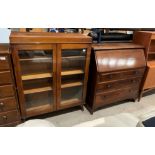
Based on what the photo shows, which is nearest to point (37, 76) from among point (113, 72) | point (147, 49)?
point (113, 72)

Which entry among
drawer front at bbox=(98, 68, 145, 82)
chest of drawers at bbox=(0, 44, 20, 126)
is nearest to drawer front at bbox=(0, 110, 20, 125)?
chest of drawers at bbox=(0, 44, 20, 126)

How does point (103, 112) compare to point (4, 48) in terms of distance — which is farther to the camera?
point (103, 112)

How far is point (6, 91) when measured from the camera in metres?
1.54

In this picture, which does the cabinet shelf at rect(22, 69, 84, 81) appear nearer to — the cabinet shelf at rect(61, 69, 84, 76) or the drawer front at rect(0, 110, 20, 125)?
the cabinet shelf at rect(61, 69, 84, 76)

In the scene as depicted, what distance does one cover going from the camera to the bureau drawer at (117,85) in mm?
1999

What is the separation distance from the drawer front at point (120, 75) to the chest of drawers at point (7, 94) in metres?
1.07

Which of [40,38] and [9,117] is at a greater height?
[40,38]

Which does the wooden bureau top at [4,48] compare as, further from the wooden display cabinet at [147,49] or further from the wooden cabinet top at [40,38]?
the wooden display cabinet at [147,49]

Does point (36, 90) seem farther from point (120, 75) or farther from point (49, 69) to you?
point (120, 75)

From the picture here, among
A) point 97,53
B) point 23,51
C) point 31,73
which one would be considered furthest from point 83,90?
point 23,51

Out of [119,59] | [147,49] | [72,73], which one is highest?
[147,49]

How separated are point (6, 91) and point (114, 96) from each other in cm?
149

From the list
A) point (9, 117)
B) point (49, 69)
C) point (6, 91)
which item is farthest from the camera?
point (49, 69)
